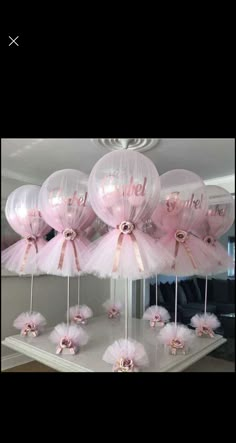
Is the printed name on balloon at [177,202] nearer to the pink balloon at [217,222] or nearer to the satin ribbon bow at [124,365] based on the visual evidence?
the pink balloon at [217,222]

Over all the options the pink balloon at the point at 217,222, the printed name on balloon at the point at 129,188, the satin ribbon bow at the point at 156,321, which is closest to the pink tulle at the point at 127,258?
the printed name on balloon at the point at 129,188

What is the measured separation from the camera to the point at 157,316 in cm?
165

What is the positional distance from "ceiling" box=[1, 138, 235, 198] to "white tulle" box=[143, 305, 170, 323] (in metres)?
0.99

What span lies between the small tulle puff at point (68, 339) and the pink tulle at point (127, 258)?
0.40m

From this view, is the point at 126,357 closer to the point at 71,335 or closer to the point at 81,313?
the point at 71,335

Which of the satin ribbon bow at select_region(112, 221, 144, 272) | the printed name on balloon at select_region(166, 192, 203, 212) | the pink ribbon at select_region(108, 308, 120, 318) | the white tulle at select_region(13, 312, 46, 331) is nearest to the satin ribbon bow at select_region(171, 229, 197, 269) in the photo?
the printed name on balloon at select_region(166, 192, 203, 212)

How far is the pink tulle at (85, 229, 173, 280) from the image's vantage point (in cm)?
83

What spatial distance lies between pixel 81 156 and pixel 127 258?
3.14 feet

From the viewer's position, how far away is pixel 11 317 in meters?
1.86

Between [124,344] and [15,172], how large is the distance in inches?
52.1
